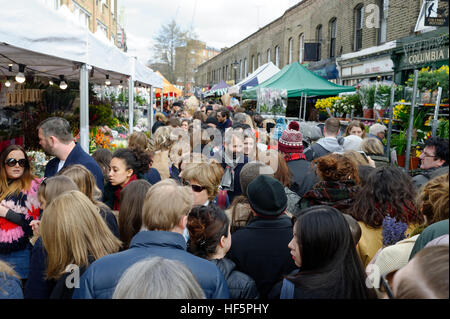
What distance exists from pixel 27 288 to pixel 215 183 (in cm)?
185

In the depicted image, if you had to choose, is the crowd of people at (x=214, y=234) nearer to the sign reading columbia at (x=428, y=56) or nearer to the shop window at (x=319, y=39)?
the sign reading columbia at (x=428, y=56)

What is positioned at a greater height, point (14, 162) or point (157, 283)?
point (14, 162)

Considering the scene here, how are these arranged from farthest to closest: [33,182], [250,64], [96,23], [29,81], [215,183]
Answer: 1. [250,64]
2. [96,23]
3. [29,81]
4. [215,183]
5. [33,182]

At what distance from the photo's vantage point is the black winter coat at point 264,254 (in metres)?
2.55

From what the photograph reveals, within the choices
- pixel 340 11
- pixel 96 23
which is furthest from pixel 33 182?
pixel 96 23

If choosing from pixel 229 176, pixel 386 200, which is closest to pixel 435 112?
pixel 229 176

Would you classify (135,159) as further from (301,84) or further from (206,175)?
(301,84)

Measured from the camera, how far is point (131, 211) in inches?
120

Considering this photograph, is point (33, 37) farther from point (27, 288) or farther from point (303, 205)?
point (303, 205)

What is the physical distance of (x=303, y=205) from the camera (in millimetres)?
3557

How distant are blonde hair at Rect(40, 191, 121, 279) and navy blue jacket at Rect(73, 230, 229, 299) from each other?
313mm

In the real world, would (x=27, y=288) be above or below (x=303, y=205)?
below

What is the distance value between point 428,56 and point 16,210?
11.2 meters

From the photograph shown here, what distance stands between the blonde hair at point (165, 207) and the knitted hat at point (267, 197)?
1.91ft
